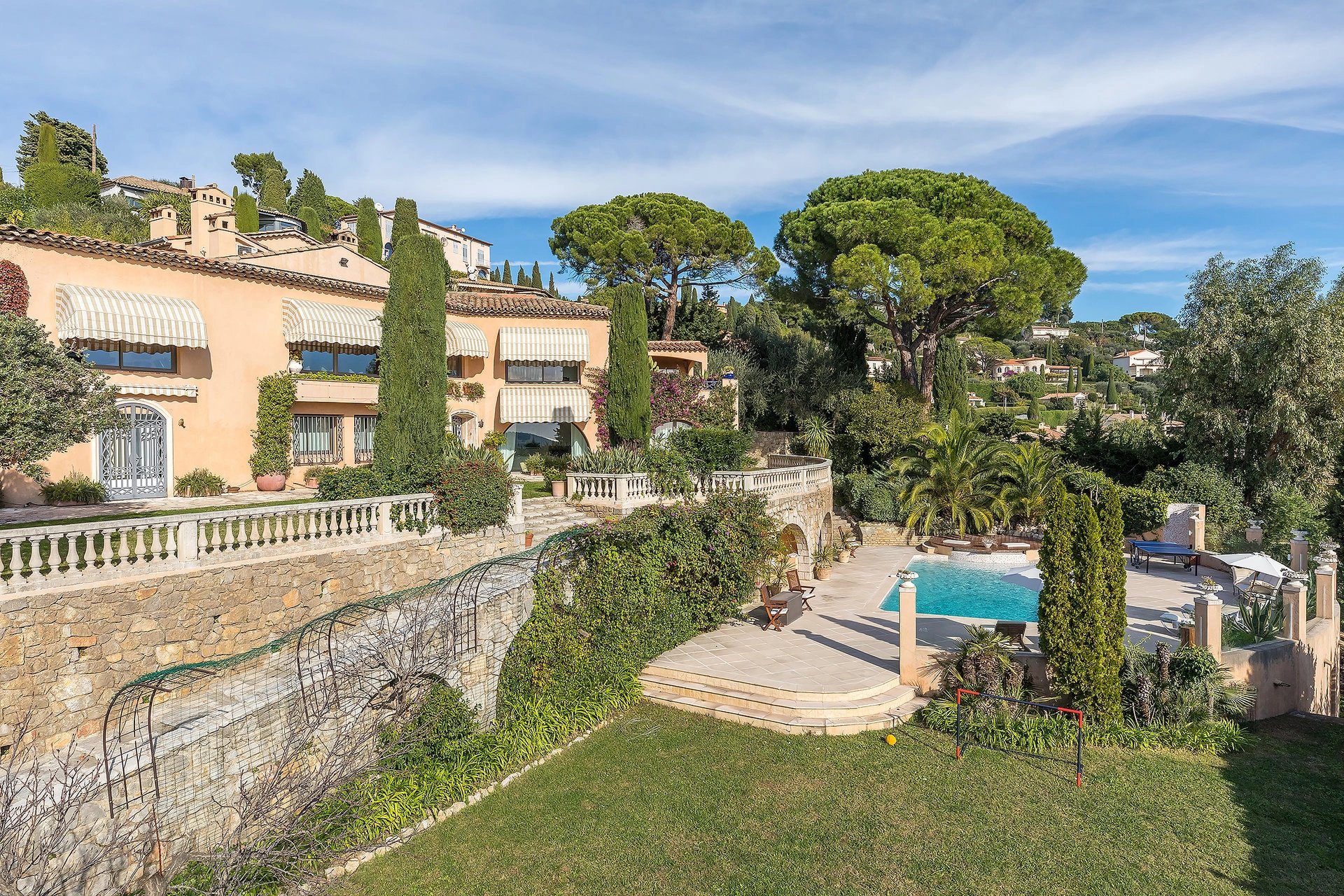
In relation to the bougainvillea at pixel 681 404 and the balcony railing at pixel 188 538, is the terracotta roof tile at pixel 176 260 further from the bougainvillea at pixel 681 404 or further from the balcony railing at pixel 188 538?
the bougainvillea at pixel 681 404

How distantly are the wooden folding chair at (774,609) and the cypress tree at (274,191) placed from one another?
222 ft

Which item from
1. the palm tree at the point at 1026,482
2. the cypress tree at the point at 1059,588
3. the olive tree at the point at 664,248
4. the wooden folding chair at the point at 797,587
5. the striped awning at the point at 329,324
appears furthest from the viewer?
the olive tree at the point at 664,248

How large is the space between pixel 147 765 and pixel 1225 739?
1498 cm

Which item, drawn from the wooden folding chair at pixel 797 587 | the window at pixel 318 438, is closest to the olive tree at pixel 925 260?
the wooden folding chair at pixel 797 587

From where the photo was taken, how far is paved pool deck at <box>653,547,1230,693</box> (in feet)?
44.6

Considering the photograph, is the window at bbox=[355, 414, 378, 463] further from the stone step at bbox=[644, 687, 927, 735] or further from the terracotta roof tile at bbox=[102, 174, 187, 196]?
the terracotta roof tile at bbox=[102, 174, 187, 196]

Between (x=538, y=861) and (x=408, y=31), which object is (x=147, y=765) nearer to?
(x=538, y=861)

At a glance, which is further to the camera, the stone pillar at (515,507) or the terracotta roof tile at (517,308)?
the terracotta roof tile at (517,308)

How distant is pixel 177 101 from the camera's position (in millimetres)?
17031

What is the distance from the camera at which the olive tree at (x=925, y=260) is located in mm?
31172

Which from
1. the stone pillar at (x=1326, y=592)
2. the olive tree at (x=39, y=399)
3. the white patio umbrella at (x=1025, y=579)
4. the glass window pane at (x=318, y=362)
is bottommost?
the white patio umbrella at (x=1025, y=579)

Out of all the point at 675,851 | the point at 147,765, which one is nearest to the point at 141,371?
the point at 147,765

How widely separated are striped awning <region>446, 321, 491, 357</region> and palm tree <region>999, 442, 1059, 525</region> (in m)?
20.7

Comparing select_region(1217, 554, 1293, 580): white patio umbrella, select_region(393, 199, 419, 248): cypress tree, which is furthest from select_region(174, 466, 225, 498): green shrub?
select_region(1217, 554, 1293, 580): white patio umbrella
